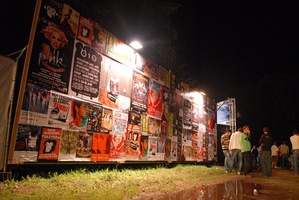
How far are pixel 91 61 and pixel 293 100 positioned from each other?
3239 cm

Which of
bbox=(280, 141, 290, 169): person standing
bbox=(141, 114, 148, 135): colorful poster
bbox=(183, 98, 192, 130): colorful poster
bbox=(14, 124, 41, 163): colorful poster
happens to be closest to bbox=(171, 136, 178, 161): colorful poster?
bbox=(183, 98, 192, 130): colorful poster

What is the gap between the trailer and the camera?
5.98 m

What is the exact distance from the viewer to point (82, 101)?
295 inches

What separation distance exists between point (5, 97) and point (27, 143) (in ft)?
3.73

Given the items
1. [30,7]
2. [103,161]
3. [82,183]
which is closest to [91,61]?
[103,161]

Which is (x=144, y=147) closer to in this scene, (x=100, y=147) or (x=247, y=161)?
(x=100, y=147)

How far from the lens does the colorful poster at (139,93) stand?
31.7 feet

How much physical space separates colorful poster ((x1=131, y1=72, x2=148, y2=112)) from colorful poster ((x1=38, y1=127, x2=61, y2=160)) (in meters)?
3.43

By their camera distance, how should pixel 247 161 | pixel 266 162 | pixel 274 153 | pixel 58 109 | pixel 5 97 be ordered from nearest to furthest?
1. pixel 5 97
2. pixel 58 109
3. pixel 247 161
4. pixel 266 162
5. pixel 274 153

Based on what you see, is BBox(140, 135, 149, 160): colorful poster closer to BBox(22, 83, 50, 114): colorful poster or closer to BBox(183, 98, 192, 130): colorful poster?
BBox(183, 98, 192, 130): colorful poster

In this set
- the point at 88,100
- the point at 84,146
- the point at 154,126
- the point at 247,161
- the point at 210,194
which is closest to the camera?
the point at 210,194

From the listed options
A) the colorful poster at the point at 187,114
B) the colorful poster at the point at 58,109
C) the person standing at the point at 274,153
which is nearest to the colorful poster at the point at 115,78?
the colorful poster at the point at 58,109

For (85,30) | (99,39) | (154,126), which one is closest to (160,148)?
(154,126)

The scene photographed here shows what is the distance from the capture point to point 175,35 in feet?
59.4
